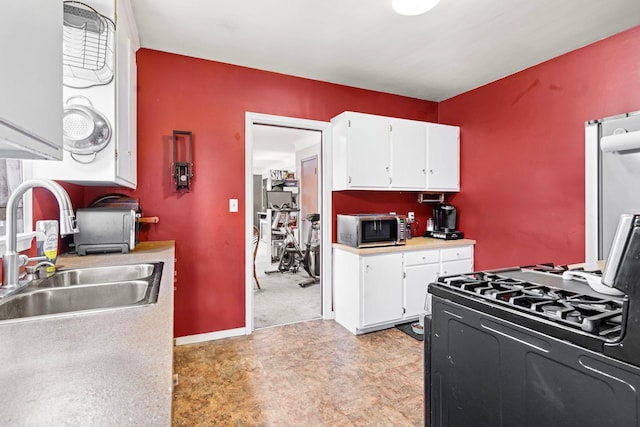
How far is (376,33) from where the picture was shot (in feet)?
7.61

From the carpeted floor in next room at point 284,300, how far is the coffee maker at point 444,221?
63.6 inches

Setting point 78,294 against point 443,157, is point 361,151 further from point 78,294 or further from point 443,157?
point 78,294

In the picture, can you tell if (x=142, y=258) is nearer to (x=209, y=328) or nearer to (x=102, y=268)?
(x=102, y=268)

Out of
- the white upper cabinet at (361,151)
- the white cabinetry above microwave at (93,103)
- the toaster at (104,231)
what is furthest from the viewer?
the white upper cabinet at (361,151)

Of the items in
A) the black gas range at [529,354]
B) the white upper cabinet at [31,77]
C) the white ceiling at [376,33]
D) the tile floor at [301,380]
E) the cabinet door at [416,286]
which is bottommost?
the tile floor at [301,380]

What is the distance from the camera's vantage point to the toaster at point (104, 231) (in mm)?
1972

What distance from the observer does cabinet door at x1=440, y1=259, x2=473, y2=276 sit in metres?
3.25

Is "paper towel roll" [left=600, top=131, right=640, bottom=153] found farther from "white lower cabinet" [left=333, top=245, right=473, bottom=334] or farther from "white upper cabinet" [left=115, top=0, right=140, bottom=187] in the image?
"white upper cabinet" [left=115, top=0, right=140, bottom=187]

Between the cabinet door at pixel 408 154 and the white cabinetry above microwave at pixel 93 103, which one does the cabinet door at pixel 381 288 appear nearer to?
the cabinet door at pixel 408 154

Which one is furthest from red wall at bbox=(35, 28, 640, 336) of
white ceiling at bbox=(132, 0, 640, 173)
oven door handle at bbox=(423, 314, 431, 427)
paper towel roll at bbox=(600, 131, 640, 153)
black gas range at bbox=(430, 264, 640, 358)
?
oven door handle at bbox=(423, 314, 431, 427)

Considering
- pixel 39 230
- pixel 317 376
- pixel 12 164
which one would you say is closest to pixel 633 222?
pixel 317 376

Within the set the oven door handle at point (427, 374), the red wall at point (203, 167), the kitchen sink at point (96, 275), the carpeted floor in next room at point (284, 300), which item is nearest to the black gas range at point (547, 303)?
the oven door handle at point (427, 374)

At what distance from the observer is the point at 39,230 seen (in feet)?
5.25

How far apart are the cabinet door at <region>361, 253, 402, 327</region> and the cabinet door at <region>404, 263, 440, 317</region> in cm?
9
